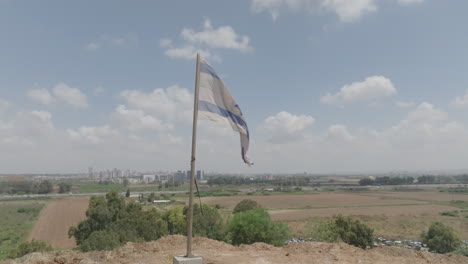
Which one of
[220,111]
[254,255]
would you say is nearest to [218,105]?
[220,111]

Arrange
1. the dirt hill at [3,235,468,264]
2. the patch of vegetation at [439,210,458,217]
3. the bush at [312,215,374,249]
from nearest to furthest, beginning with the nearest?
the dirt hill at [3,235,468,264], the bush at [312,215,374,249], the patch of vegetation at [439,210,458,217]

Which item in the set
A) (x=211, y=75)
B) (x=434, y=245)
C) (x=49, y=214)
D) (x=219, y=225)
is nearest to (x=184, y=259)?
(x=211, y=75)

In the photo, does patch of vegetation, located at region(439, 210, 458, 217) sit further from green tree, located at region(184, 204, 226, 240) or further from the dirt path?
the dirt path

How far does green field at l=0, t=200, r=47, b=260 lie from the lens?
47850 millimetres

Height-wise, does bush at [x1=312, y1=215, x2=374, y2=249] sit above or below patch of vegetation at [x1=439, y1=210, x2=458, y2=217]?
above

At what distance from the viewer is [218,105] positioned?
9.70 m

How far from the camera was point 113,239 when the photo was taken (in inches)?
1093

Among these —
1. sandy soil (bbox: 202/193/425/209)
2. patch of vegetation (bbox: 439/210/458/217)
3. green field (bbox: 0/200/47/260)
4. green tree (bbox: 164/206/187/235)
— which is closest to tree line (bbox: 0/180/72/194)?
green field (bbox: 0/200/47/260)

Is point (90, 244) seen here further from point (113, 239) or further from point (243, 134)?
point (243, 134)

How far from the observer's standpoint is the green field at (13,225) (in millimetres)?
47850

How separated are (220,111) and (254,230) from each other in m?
18.9

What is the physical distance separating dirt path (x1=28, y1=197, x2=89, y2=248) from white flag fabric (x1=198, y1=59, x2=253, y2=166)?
152ft

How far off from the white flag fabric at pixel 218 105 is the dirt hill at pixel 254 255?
4.87 meters

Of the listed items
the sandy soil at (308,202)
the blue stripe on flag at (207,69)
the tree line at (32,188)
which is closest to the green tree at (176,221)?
the blue stripe on flag at (207,69)
